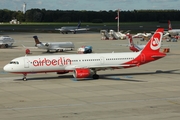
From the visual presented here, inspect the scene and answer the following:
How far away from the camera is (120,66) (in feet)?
192

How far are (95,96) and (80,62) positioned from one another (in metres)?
12.5

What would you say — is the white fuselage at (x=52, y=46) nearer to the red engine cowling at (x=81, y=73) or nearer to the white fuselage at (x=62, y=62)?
the white fuselage at (x=62, y=62)

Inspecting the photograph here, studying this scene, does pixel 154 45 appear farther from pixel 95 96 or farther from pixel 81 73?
pixel 95 96

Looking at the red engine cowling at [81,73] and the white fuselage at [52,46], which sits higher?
the white fuselage at [52,46]

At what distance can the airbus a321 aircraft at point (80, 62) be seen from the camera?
5611 cm

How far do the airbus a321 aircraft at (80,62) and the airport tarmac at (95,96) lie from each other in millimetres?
1360

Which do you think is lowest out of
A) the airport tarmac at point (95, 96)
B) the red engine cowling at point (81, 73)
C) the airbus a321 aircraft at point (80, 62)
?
the airport tarmac at point (95, 96)

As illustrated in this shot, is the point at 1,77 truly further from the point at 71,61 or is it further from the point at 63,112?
the point at 63,112

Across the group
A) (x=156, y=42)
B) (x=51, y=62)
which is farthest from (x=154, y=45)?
(x=51, y=62)

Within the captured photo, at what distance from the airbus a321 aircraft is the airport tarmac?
136 cm

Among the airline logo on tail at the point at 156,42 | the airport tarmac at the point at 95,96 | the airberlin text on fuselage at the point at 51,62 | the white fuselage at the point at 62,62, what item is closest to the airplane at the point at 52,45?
the airport tarmac at the point at 95,96

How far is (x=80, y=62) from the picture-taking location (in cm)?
5806

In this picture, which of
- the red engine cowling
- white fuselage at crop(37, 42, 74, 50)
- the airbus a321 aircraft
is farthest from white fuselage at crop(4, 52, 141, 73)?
white fuselage at crop(37, 42, 74, 50)

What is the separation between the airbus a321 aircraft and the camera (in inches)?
2209
